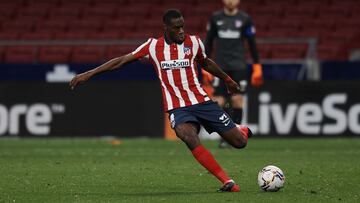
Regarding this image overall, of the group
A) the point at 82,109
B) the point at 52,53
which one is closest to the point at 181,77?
the point at 82,109

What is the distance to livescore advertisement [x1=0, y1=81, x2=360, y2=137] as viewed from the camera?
16578mm

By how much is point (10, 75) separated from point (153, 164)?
23.7 ft

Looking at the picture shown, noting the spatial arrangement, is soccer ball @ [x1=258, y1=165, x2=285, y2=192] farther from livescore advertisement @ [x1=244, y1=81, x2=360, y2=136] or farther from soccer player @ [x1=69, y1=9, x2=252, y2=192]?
livescore advertisement @ [x1=244, y1=81, x2=360, y2=136]

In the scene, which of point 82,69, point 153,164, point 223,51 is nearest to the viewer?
point 153,164

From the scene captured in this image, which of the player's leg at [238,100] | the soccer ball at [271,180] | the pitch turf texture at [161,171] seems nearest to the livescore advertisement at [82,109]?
the pitch turf texture at [161,171]

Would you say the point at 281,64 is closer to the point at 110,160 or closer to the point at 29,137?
the point at 29,137

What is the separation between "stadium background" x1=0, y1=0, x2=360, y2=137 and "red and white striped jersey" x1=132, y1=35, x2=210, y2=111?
7.78 meters

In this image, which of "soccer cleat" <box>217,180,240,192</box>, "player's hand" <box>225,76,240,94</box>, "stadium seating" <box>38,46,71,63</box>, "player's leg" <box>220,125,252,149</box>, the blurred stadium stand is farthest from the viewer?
the blurred stadium stand

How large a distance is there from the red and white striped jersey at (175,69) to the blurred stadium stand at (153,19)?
1160 centimetres

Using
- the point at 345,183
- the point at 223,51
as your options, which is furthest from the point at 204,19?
the point at 345,183

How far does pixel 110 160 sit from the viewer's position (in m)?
12.5

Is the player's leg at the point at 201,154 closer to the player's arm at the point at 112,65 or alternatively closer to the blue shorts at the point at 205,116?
the blue shorts at the point at 205,116

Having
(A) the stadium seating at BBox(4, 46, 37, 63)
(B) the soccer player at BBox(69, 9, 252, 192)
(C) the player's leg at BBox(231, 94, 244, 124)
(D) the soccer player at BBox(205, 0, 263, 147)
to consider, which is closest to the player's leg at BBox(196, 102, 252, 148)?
(B) the soccer player at BBox(69, 9, 252, 192)

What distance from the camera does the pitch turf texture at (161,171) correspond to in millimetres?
8250
